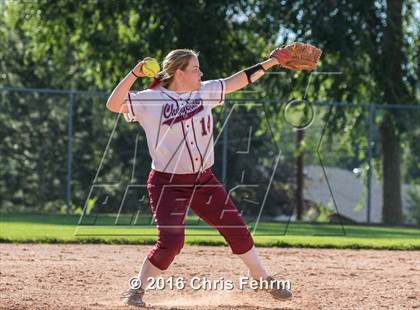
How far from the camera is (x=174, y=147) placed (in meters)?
6.96

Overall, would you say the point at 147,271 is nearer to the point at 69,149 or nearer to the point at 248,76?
Answer: the point at 248,76

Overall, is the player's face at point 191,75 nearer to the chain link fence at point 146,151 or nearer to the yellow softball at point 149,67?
the yellow softball at point 149,67

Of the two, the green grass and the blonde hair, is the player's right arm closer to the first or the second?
the blonde hair

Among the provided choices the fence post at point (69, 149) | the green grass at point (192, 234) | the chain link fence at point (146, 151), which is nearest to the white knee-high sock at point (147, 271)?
the green grass at point (192, 234)

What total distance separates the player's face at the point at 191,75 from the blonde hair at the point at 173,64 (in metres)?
0.03

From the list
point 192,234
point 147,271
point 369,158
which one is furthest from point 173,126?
point 369,158

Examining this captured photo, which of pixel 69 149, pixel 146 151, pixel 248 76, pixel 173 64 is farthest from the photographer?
pixel 146 151

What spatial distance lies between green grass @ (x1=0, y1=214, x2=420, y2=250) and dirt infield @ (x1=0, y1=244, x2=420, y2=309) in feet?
1.83

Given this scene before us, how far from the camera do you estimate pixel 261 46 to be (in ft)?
75.6

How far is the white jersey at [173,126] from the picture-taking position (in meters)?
6.94

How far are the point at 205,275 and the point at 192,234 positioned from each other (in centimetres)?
453

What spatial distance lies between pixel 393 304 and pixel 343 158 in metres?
14.4

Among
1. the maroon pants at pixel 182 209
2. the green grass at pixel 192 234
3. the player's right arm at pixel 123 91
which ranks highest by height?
the player's right arm at pixel 123 91

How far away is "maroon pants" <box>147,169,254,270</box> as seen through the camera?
693cm
